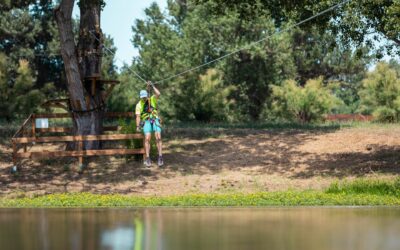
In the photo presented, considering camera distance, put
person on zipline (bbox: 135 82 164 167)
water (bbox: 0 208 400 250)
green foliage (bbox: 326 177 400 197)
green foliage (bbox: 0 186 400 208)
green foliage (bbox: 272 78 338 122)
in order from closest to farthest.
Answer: water (bbox: 0 208 400 250) → green foliage (bbox: 0 186 400 208) → green foliage (bbox: 326 177 400 197) → person on zipline (bbox: 135 82 164 167) → green foliage (bbox: 272 78 338 122)

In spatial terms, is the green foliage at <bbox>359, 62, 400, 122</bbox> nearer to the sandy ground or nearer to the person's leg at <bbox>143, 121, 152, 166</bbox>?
the sandy ground

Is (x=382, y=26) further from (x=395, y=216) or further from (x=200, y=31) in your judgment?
(x=200, y=31)

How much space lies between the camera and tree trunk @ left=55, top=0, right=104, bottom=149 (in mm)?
20547

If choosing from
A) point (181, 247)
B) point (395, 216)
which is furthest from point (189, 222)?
point (395, 216)

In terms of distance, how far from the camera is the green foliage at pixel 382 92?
3553 centimetres

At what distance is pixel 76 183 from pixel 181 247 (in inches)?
424

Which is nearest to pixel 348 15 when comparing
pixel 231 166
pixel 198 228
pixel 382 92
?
pixel 231 166

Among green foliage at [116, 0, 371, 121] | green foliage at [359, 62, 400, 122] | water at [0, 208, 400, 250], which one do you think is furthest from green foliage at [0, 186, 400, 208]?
green foliage at [359, 62, 400, 122]

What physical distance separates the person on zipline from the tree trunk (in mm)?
2641

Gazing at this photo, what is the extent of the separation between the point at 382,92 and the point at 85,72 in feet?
69.5

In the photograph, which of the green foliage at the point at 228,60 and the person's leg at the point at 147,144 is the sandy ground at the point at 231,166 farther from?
the green foliage at the point at 228,60

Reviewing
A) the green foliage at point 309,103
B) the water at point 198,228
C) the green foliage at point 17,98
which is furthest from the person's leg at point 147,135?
the green foliage at point 309,103

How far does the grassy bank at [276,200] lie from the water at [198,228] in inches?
40.6

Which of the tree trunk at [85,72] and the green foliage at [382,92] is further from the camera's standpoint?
the green foliage at [382,92]
